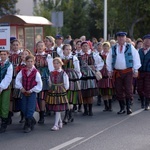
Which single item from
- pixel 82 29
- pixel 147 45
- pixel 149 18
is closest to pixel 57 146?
pixel 147 45

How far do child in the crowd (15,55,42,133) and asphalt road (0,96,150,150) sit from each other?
46 centimetres

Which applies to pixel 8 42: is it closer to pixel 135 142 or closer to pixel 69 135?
pixel 69 135

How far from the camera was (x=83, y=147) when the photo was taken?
25.6 ft

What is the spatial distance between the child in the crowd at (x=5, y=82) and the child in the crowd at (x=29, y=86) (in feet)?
0.67

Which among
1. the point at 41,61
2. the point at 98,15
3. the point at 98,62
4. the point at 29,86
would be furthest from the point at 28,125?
the point at 98,15

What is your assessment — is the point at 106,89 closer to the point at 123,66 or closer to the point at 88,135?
the point at 123,66

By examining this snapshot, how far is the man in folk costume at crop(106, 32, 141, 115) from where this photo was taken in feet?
35.8

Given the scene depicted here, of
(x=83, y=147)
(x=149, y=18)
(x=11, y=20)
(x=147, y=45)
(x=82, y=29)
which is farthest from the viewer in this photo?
(x=82, y=29)

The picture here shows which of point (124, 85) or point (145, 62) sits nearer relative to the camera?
point (124, 85)

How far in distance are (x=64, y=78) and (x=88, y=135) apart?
1.38 metres

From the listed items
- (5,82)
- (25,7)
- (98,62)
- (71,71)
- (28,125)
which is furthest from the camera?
(25,7)

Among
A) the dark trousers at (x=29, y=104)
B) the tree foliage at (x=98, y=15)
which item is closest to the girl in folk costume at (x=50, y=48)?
the dark trousers at (x=29, y=104)

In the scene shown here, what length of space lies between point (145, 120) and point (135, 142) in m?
2.12

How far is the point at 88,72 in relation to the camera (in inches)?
425
